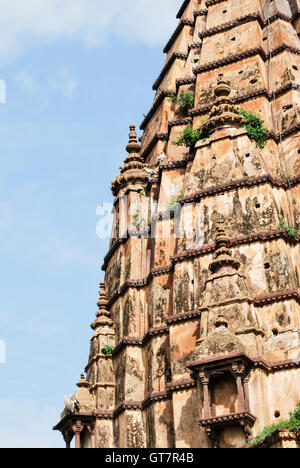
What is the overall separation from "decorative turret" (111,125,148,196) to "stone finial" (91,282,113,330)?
479 centimetres

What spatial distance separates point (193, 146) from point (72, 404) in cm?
1143

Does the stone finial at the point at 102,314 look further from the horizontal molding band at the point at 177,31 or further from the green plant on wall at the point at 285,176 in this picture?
the horizontal molding band at the point at 177,31

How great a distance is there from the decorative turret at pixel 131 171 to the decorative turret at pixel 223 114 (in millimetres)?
4252

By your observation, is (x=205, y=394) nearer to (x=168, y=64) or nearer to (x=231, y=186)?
(x=231, y=186)

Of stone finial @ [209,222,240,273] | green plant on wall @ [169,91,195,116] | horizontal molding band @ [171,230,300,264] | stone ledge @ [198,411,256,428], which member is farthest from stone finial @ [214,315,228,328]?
green plant on wall @ [169,91,195,116]

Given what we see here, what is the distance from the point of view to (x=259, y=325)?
2595 cm

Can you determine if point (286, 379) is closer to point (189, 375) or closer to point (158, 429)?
point (189, 375)

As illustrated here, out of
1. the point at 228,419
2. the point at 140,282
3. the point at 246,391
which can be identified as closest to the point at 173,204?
the point at 140,282

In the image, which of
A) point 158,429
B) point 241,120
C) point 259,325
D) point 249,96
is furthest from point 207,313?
point 249,96

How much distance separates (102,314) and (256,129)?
9.87m

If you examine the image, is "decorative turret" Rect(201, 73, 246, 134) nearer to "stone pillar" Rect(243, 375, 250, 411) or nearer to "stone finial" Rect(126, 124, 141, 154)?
"stone finial" Rect(126, 124, 141, 154)

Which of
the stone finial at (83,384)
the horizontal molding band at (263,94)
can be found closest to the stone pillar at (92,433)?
the stone finial at (83,384)
